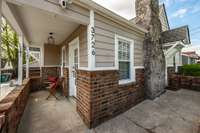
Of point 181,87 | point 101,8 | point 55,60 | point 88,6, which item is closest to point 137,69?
point 101,8

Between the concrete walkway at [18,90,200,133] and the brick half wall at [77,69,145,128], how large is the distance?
0.66ft

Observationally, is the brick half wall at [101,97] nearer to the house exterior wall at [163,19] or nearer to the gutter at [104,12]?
the gutter at [104,12]

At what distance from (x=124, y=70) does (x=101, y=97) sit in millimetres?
1563

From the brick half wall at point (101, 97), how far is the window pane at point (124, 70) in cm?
41

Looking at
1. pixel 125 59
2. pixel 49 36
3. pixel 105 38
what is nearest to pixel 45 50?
pixel 49 36

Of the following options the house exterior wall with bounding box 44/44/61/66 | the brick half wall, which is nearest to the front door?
the brick half wall

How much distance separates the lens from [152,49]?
4.79m

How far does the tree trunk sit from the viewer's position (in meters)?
4.74

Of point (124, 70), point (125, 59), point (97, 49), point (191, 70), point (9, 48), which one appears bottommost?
point (191, 70)

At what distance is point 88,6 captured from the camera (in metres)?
2.68

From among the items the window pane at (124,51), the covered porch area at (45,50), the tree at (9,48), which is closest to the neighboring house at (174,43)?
the window pane at (124,51)

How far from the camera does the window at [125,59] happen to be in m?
3.79

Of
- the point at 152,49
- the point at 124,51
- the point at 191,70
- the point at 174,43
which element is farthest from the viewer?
the point at 191,70

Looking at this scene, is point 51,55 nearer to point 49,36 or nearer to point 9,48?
point 49,36
